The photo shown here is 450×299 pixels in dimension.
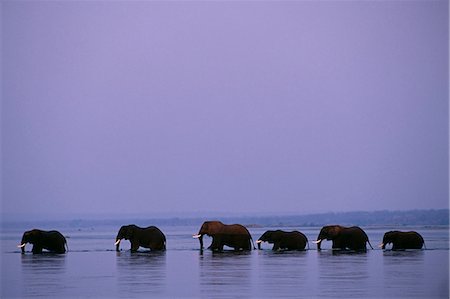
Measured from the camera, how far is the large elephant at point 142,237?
2983 centimetres

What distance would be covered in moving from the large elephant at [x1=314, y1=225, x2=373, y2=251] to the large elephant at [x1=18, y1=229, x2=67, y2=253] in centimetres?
770

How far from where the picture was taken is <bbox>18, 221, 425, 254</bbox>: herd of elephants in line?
29.5 metres

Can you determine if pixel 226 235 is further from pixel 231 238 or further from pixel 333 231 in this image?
pixel 333 231

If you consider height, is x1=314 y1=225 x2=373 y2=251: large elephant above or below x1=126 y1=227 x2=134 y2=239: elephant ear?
below

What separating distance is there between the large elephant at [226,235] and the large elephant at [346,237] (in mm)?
2295

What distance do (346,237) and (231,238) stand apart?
359cm

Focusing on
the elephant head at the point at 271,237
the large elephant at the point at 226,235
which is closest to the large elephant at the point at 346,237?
the elephant head at the point at 271,237

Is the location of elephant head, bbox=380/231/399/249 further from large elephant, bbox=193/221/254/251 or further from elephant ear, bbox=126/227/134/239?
elephant ear, bbox=126/227/134/239

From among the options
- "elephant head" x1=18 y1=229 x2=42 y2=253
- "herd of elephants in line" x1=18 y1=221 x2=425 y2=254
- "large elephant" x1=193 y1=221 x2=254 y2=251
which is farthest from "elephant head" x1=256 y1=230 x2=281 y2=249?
"elephant head" x1=18 y1=229 x2=42 y2=253

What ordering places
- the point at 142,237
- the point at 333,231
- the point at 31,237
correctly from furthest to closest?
1. the point at 333,231
2. the point at 142,237
3. the point at 31,237

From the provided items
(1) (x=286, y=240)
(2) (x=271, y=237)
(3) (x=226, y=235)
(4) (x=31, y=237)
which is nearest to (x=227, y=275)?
(3) (x=226, y=235)

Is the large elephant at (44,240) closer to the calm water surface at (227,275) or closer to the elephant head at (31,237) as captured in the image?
the elephant head at (31,237)

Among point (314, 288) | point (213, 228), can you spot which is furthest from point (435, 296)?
point (213, 228)

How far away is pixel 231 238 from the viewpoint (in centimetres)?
3048
